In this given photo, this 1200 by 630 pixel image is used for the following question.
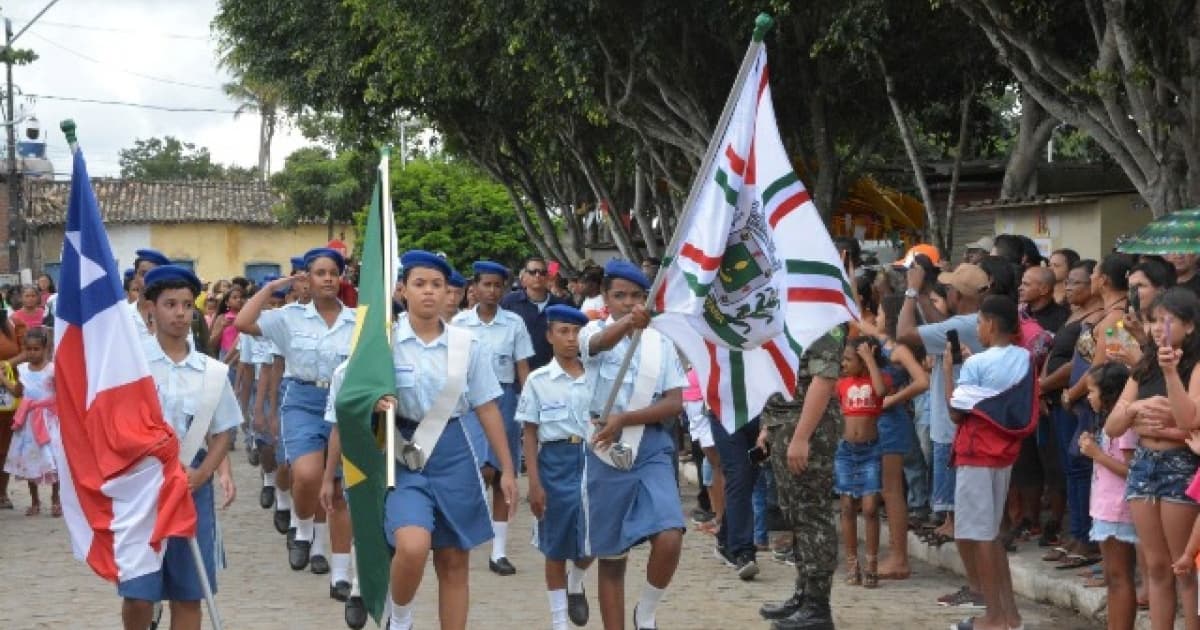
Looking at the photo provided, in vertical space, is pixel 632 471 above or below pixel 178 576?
above

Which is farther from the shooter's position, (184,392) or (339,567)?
(339,567)

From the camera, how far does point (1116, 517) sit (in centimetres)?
821

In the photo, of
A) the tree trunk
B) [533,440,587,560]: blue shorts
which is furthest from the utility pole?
[533,440,587,560]: blue shorts

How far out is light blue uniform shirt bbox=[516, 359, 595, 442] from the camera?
9039mm

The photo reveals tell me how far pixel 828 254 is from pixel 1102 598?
2.67 metres

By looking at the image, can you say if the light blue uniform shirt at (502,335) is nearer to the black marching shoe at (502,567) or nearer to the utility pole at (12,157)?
the black marching shoe at (502,567)

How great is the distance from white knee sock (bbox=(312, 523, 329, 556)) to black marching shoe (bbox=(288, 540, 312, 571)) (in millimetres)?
61

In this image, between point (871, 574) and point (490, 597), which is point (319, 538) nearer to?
point (490, 597)

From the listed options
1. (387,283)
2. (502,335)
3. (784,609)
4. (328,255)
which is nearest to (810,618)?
(784,609)

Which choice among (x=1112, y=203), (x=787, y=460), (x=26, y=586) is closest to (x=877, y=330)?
(x=787, y=460)

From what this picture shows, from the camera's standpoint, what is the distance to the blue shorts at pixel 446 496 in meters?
7.71

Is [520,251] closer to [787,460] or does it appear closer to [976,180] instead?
[976,180]

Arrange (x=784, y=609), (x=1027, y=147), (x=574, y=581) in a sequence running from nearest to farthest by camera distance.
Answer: (x=574, y=581)
(x=784, y=609)
(x=1027, y=147)

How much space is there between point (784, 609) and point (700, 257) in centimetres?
244
